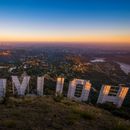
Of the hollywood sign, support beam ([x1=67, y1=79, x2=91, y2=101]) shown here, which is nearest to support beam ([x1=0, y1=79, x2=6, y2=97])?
the hollywood sign

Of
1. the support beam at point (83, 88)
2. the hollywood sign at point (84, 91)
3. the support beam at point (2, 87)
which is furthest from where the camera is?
the support beam at point (83, 88)

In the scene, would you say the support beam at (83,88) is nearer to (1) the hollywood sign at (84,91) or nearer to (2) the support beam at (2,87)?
(1) the hollywood sign at (84,91)

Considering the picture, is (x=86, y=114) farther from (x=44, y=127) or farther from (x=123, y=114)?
(x=123, y=114)

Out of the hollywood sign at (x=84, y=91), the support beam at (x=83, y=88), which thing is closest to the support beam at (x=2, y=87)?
the hollywood sign at (x=84, y=91)

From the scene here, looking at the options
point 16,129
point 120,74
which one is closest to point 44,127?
point 16,129

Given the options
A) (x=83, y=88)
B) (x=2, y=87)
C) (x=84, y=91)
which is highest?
(x=83, y=88)

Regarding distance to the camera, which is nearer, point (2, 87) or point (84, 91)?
point (2, 87)

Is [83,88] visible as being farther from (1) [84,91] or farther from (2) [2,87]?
(2) [2,87]

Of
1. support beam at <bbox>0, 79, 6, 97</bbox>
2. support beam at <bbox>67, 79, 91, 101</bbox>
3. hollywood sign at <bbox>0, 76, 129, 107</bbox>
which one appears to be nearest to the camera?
hollywood sign at <bbox>0, 76, 129, 107</bbox>

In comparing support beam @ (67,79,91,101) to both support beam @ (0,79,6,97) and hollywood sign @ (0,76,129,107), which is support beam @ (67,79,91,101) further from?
support beam @ (0,79,6,97)

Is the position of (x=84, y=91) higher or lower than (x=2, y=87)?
higher

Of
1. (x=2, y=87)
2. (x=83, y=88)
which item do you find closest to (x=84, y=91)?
(x=83, y=88)
